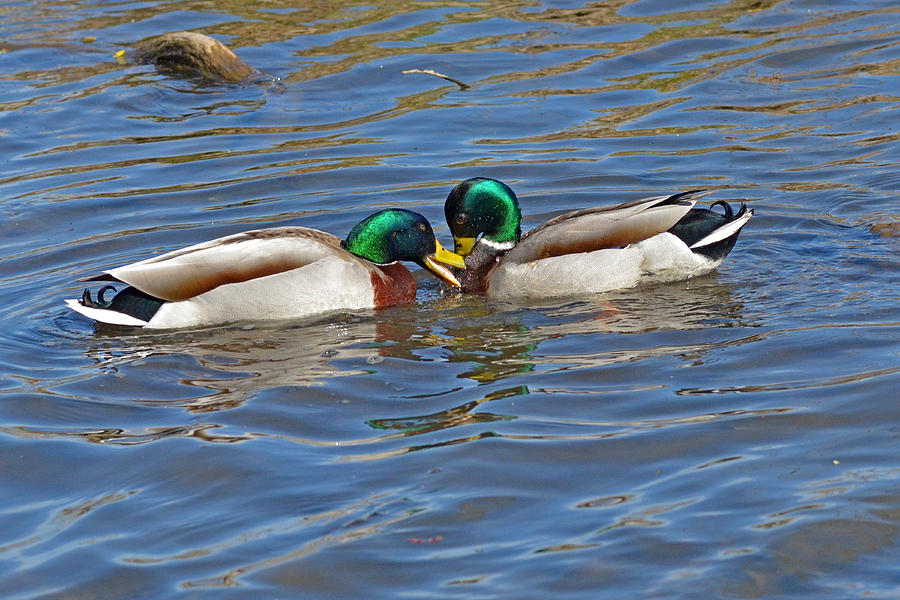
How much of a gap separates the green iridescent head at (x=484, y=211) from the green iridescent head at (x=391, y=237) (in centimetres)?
24

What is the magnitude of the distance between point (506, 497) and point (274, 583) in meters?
1.00

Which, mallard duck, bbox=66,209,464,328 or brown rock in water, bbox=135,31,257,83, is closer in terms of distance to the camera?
mallard duck, bbox=66,209,464,328

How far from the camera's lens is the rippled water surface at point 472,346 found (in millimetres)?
4664

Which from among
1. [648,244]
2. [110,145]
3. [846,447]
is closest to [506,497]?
[846,447]

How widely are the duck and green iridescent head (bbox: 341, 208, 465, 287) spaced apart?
47 cm

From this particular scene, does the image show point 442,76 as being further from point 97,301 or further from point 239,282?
point 97,301

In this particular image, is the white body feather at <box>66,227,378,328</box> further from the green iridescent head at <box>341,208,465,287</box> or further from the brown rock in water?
→ the brown rock in water

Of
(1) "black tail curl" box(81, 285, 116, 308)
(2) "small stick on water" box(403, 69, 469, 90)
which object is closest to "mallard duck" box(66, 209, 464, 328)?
(1) "black tail curl" box(81, 285, 116, 308)

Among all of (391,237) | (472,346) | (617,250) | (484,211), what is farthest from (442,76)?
(472,346)

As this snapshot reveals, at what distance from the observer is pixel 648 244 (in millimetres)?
7840

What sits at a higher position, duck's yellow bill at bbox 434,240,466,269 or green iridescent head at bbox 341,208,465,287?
green iridescent head at bbox 341,208,465,287

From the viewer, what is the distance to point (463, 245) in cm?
836

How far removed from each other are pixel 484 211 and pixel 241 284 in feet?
5.28

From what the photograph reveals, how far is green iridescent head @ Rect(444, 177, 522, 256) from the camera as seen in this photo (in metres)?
8.13
